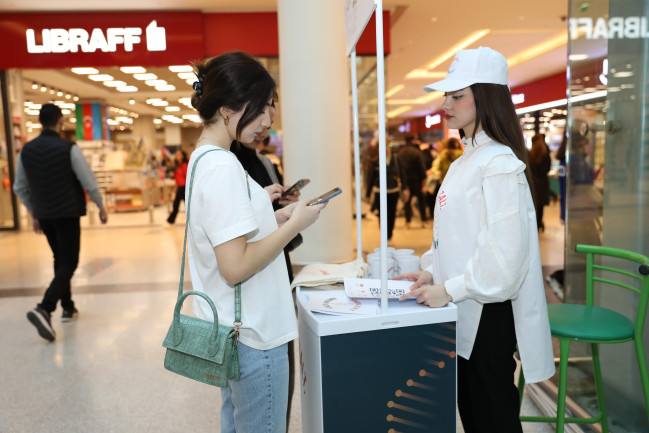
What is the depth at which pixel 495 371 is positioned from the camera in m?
1.47

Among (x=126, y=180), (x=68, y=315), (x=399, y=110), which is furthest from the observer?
(x=399, y=110)

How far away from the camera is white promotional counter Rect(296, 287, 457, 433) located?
126cm

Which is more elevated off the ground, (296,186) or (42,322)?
(296,186)

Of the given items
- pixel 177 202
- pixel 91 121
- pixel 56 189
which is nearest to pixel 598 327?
pixel 56 189

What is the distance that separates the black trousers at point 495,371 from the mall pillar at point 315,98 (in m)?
4.01

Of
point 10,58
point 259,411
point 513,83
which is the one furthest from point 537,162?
point 513,83

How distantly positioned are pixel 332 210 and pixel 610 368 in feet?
12.1

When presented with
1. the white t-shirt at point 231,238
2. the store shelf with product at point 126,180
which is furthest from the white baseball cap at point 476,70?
the store shelf with product at point 126,180

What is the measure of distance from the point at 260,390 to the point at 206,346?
18 centimetres

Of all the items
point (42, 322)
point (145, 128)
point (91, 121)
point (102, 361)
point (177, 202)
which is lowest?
point (102, 361)

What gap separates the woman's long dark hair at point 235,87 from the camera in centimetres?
123

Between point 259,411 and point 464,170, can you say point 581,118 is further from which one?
point 259,411

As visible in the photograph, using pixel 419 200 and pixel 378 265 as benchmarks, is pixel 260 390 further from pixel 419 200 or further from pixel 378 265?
pixel 419 200

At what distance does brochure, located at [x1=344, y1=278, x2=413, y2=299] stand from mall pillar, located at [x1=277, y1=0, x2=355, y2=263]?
3996 millimetres
